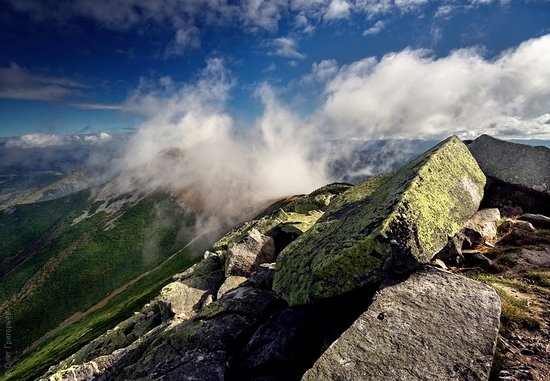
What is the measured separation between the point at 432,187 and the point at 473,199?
450cm

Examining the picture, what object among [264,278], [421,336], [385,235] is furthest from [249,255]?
[421,336]

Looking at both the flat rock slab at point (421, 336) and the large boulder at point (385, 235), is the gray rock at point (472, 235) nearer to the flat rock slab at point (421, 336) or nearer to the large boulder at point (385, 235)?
the large boulder at point (385, 235)

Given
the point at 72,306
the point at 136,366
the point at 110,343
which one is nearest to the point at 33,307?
the point at 72,306

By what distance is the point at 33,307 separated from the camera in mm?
163500

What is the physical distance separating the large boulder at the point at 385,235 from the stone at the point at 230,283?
27.7 feet

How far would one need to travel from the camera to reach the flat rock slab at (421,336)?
801 cm

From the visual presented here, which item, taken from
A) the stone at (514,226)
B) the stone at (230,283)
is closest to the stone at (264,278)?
the stone at (230,283)

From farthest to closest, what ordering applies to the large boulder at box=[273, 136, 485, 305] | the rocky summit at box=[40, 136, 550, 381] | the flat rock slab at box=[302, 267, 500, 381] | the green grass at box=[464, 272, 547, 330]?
the large boulder at box=[273, 136, 485, 305], the green grass at box=[464, 272, 547, 330], the rocky summit at box=[40, 136, 550, 381], the flat rock slab at box=[302, 267, 500, 381]

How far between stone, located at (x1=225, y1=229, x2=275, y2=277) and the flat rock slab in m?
16.5

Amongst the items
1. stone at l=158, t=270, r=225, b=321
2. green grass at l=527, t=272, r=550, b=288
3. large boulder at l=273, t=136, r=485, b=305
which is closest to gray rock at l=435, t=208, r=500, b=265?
large boulder at l=273, t=136, r=485, b=305

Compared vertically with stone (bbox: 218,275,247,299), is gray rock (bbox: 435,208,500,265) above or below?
below

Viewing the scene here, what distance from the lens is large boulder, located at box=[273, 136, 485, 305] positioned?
1055 centimetres

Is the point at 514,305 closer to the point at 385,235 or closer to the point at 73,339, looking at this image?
the point at 385,235

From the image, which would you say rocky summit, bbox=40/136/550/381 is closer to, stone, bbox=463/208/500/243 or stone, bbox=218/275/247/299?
stone, bbox=463/208/500/243
